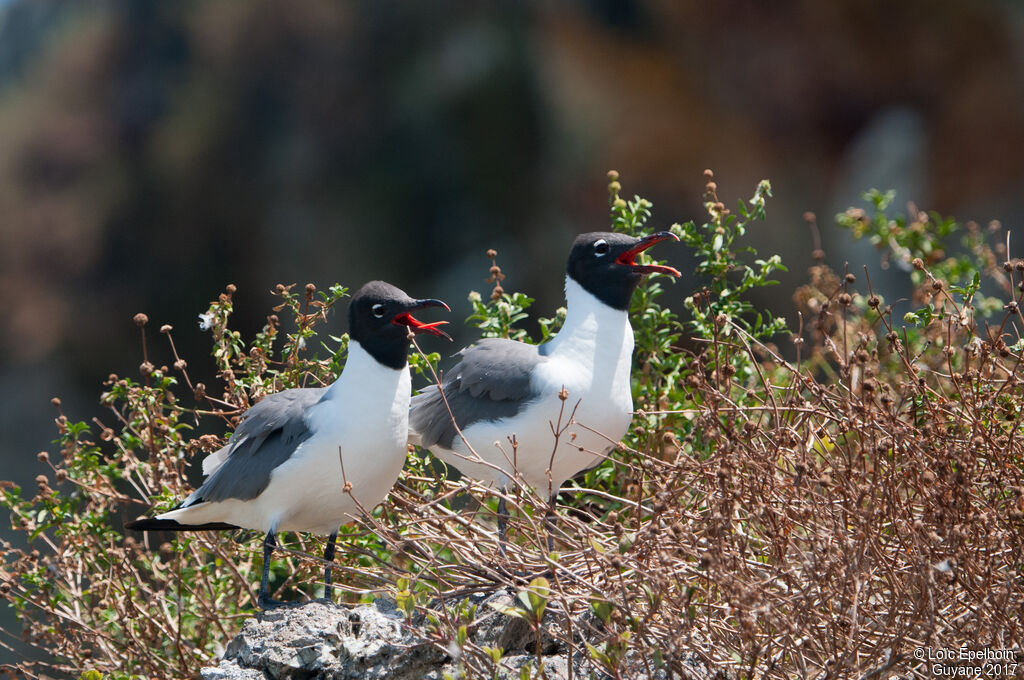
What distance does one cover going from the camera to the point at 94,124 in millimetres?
10977

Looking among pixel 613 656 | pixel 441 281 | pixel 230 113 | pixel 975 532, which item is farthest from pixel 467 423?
pixel 230 113

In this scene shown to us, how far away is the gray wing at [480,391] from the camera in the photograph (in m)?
3.68

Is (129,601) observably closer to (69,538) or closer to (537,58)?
(69,538)

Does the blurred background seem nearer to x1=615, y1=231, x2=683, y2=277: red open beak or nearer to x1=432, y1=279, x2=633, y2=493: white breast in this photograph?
x1=615, y1=231, x2=683, y2=277: red open beak

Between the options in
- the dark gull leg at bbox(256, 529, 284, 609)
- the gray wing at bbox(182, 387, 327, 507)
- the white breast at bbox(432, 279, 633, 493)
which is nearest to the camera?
the dark gull leg at bbox(256, 529, 284, 609)

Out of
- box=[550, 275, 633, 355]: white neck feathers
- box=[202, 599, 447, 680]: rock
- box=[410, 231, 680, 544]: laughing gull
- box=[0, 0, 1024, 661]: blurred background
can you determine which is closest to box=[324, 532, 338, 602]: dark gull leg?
box=[202, 599, 447, 680]: rock

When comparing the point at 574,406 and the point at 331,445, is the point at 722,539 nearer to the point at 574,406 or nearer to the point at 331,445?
the point at 574,406

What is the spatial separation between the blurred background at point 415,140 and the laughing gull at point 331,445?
597 cm

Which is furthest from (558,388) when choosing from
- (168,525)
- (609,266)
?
(168,525)

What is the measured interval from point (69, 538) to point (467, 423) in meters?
1.53

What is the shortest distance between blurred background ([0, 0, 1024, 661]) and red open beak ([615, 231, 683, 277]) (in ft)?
17.7

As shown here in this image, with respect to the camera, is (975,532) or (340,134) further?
(340,134)

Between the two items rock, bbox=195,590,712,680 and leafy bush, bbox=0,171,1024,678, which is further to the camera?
rock, bbox=195,590,712,680

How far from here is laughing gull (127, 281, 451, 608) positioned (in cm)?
332
